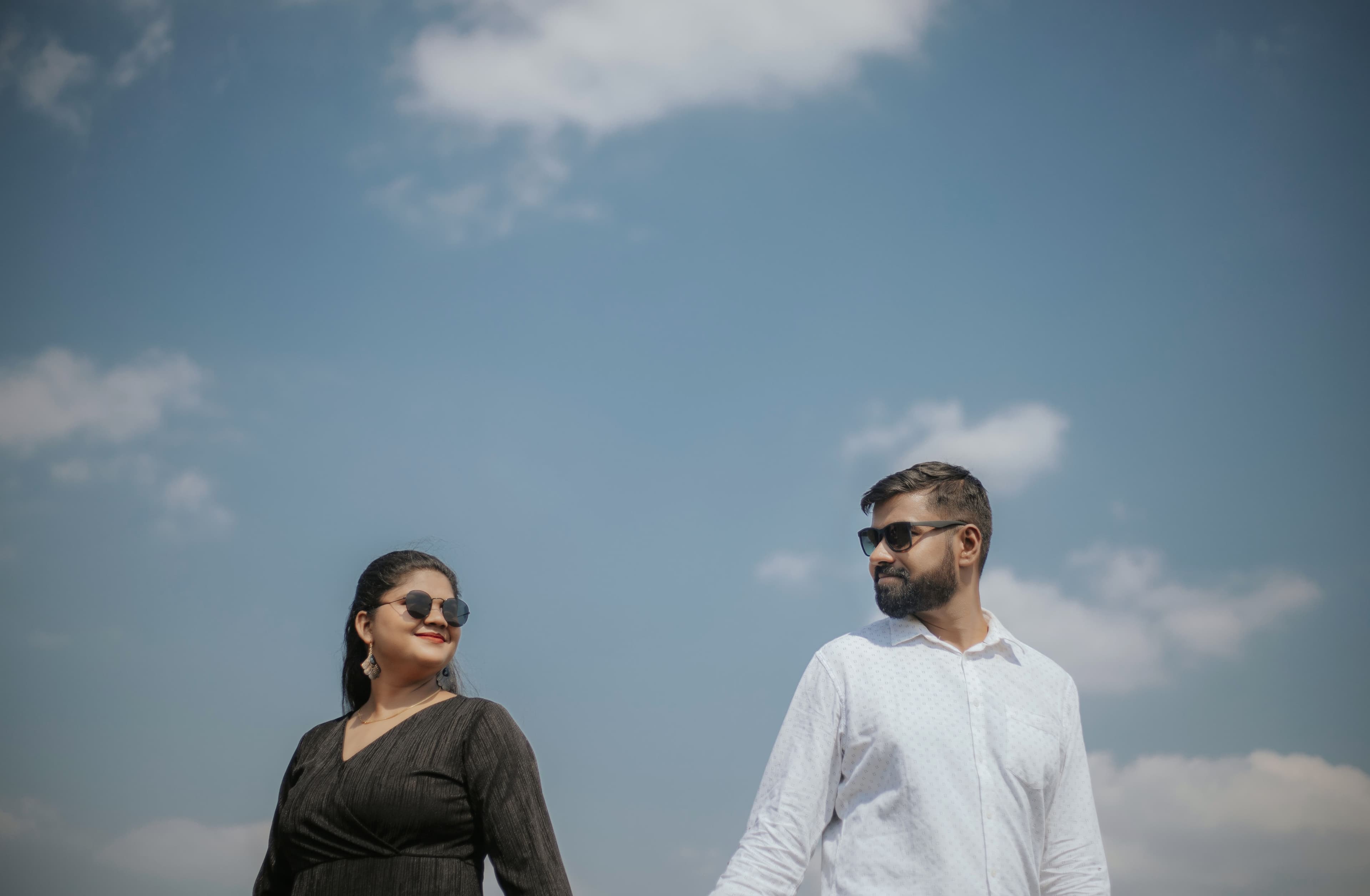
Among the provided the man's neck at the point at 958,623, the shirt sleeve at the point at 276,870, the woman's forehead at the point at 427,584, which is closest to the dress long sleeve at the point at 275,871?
the shirt sleeve at the point at 276,870

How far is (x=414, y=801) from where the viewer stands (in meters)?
4.91

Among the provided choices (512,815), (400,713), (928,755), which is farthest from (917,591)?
(400,713)

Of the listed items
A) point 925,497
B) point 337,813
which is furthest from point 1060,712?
point 337,813

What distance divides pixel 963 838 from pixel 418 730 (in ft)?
8.14

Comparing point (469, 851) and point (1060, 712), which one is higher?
point (1060, 712)

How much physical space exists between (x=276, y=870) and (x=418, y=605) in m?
1.42

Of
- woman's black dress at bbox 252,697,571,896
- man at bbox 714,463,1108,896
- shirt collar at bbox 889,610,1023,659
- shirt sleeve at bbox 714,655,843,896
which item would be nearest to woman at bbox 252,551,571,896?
woman's black dress at bbox 252,697,571,896

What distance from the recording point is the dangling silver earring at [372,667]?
5656 millimetres

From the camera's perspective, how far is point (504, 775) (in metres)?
5.03

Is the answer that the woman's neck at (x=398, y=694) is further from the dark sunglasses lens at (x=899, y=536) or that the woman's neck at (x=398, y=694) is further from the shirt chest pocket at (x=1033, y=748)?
the shirt chest pocket at (x=1033, y=748)

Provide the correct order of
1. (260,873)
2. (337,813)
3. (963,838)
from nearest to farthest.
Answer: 1. (963,838)
2. (337,813)
3. (260,873)

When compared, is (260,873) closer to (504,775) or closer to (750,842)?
(504,775)

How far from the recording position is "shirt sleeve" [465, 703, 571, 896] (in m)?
4.91

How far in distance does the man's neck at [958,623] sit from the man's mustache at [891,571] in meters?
0.21
